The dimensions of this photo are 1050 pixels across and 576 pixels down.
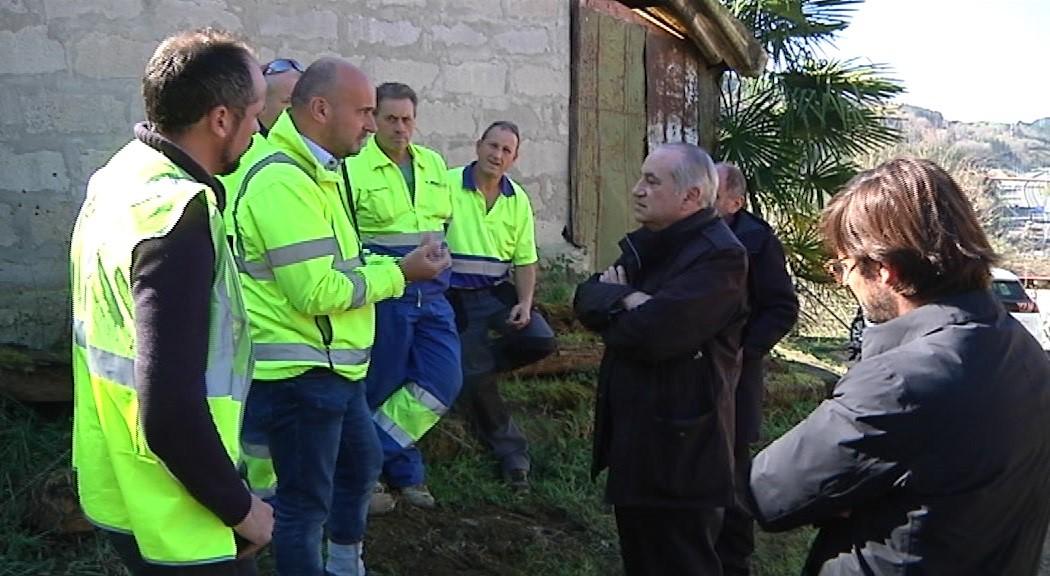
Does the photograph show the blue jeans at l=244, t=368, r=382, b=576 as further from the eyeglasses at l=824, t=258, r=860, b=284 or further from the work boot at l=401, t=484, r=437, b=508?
the eyeglasses at l=824, t=258, r=860, b=284

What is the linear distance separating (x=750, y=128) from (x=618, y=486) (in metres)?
7.04

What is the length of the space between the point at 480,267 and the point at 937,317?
10.6ft

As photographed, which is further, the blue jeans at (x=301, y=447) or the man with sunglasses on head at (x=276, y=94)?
the man with sunglasses on head at (x=276, y=94)

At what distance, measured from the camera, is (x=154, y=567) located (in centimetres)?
206

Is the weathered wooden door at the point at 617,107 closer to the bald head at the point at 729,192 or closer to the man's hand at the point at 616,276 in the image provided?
the bald head at the point at 729,192

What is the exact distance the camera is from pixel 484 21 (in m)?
7.21

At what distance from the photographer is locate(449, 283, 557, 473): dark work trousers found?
16.8ft

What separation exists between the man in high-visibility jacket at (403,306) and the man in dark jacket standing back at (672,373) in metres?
1.02

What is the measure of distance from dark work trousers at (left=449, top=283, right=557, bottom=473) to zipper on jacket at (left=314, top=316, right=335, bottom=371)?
1.90m

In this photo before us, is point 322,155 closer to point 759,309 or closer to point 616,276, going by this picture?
point 616,276

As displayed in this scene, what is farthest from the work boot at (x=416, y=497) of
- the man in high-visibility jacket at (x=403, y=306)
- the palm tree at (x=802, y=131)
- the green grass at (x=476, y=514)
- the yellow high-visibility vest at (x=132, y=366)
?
the palm tree at (x=802, y=131)

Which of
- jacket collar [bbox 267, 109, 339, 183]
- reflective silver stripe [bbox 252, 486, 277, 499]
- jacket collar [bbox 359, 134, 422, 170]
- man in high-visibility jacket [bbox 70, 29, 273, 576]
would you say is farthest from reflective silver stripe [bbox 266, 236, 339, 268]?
jacket collar [bbox 359, 134, 422, 170]

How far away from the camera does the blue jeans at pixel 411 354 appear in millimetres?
4332

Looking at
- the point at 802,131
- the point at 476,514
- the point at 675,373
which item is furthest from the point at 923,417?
the point at 802,131
